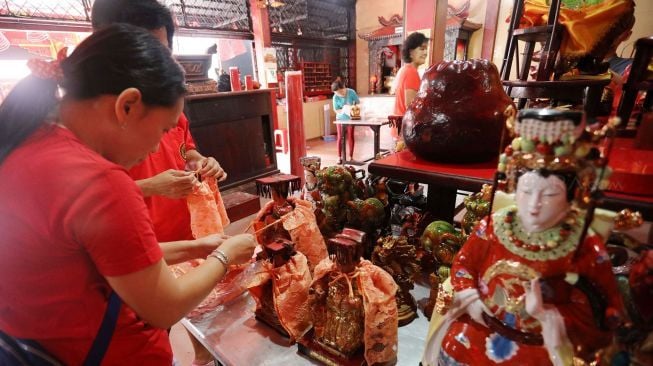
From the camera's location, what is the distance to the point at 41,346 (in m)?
0.81

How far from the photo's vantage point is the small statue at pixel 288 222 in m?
1.51

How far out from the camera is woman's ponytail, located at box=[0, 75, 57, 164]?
0.68 metres

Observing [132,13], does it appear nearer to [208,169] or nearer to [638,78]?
[208,169]

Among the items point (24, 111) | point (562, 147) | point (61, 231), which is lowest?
point (61, 231)

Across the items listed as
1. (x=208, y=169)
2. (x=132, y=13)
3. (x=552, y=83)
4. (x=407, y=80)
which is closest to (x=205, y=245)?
(x=208, y=169)

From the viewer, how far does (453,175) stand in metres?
1.23

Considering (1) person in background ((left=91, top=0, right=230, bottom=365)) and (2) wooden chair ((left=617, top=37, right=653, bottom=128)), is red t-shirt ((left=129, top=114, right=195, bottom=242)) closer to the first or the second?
(1) person in background ((left=91, top=0, right=230, bottom=365))

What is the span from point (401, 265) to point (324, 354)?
462mm

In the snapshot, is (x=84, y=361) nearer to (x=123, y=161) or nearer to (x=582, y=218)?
(x=123, y=161)

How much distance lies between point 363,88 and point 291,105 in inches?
234

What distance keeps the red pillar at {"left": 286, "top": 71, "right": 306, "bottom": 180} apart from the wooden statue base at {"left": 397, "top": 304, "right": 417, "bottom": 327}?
123 inches

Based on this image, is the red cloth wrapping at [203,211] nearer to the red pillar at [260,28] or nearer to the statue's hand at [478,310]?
the statue's hand at [478,310]

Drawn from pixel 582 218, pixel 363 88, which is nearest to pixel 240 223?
pixel 582 218

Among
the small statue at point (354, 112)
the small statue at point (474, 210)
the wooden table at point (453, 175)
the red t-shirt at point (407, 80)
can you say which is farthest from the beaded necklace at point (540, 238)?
the small statue at point (354, 112)
